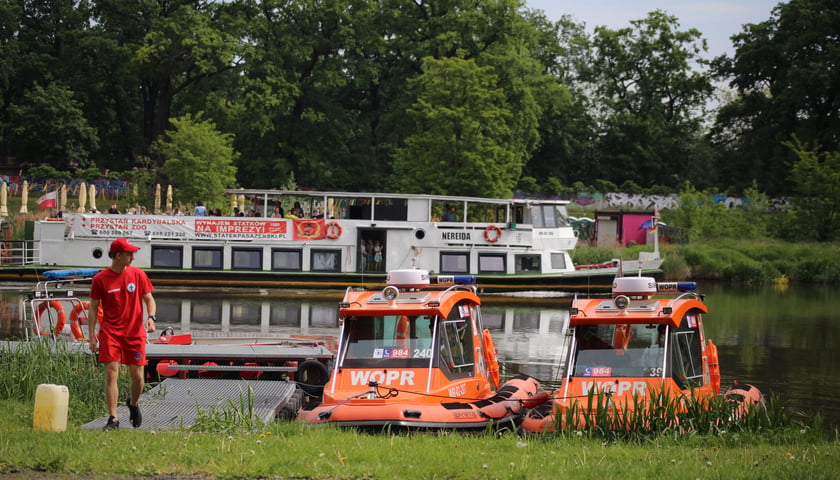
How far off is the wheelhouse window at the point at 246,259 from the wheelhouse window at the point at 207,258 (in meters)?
0.52

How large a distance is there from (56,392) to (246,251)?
88.6 ft

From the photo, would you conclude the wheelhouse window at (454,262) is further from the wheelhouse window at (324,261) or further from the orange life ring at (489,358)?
the orange life ring at (489,358)

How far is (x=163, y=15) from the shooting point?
6319 centimetres

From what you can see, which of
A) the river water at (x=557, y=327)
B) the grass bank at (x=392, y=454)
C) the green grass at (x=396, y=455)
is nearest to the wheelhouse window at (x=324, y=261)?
the river water at (x=557, y=327)

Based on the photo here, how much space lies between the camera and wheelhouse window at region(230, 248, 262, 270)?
37781mm

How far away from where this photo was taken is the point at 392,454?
10.2m

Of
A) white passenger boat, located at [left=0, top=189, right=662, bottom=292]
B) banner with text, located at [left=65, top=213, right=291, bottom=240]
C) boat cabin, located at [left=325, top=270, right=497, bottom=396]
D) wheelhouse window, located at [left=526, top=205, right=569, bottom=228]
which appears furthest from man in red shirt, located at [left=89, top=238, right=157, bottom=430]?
wheelhouse window, located at [left=526, top=205, right=569, bottom=228]

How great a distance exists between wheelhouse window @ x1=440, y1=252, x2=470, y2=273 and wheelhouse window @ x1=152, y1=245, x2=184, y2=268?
385 inches

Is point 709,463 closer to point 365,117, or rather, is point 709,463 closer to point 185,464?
point 185,464

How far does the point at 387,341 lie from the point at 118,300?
4320 millimetres

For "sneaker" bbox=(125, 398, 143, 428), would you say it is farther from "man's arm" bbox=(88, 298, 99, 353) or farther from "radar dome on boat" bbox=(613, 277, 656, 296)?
"radar dome on boat" bbox=(613, 277, 656, 296)

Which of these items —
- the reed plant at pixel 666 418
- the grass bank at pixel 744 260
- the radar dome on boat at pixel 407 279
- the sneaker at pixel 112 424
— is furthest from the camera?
the grass bank at pixel 744 260

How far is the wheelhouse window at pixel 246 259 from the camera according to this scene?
37.8 metres

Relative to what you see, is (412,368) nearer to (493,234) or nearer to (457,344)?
(457,344)
